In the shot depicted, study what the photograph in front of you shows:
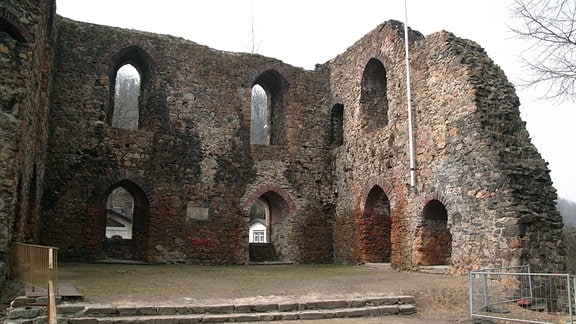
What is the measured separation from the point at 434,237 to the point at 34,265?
972cm

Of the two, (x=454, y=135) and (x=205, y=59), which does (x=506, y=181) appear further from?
(x=205, y=59)

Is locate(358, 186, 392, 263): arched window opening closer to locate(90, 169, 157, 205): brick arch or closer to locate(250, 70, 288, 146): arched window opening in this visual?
locate(250, 70, 288, 146): arched window opening

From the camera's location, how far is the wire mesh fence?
852 cm

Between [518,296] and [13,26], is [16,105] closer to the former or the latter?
[13,26]

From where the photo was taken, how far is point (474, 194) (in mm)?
12078

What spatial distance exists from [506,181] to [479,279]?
3210mm

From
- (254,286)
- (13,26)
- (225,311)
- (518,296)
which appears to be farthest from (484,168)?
(13,26)

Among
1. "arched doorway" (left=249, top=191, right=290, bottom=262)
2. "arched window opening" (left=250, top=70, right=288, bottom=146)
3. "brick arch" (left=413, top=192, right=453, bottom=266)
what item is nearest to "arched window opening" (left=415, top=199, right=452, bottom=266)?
"brick arch" (left=413, top=192, right=453, bottom=266)

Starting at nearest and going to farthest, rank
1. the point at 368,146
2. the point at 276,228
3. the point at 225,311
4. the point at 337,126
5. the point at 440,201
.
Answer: the point at 225,311 → the point at 440,201 → the point at 368,146 → the point at 276,228 → the point at 337,126

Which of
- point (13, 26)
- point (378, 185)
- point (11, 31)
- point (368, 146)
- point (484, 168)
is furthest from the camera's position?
point (368, 146)

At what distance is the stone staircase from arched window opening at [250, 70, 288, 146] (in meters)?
10.3

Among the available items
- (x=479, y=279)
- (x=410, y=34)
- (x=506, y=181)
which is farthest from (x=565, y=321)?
(x=410, y=34)

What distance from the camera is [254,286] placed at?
35.0 feet

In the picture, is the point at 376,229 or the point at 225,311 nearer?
the point at 225,311
